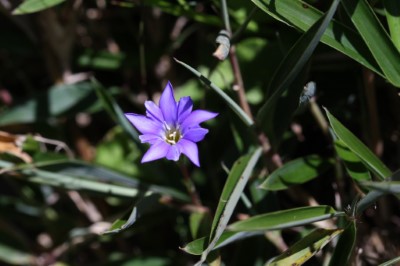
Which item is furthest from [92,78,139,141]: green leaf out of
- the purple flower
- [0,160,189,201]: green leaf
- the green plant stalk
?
the green plant stalk

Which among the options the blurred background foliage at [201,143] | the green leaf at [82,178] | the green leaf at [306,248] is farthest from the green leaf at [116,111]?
the green leaf at [306,248]

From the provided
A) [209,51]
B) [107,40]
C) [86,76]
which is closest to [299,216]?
[209,51]

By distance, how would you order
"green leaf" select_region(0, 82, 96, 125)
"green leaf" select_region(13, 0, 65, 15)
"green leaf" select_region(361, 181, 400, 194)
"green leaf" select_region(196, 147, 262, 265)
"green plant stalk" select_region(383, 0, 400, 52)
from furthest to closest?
"green leaf" select_region(0, 82, 96, 125), "green leaf" select_region(13, 0, 65, 15), "green plant stalk" select_region(383, 0, 400, 52), "green leaf" select_region(196, 147, 262, 265), "green leaf" select_region(361, 181, 400, 194)

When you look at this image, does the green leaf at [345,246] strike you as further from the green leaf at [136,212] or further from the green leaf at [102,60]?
the green leaf at [102,60]

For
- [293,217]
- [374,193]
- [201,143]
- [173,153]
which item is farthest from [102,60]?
[374,193]

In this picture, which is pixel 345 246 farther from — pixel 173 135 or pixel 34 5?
pixel 34 5

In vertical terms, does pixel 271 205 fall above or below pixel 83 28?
below

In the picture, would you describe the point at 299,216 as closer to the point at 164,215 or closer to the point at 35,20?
the point at 164,215

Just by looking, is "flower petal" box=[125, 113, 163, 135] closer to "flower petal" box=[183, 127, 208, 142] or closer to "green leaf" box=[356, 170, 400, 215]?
"flower petal" box=[183, 127, 208, 142]

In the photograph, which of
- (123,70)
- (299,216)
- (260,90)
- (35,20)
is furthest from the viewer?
(123,70)
